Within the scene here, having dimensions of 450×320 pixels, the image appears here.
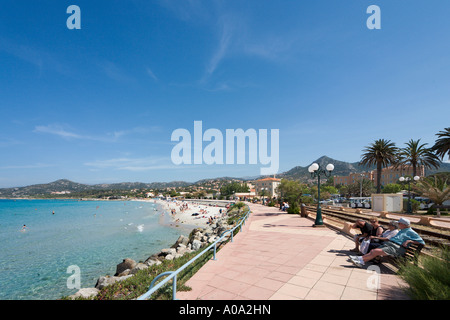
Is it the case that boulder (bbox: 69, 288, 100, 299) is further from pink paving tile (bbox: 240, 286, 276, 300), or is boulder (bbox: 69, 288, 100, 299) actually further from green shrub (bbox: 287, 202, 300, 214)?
green shrub (bbox: 287, 202, 300, 214)

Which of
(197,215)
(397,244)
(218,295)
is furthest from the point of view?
(197,215)

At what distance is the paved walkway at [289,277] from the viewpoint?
3.89 meters

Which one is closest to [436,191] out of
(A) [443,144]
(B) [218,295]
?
(A) [443,144]

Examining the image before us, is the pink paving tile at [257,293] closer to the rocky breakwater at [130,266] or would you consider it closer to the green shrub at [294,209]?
the rocky breakwater at [130,266]

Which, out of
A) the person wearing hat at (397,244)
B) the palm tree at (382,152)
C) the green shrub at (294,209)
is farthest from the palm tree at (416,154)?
the person wearing hat at (397,244)

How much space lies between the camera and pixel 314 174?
14.3 m

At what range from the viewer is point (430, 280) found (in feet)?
10.8

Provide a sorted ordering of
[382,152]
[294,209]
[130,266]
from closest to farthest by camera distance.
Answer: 1. [130,266]
2. [294,209]
3. [382,152]

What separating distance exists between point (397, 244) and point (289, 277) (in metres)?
2.71

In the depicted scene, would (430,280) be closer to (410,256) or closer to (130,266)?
(410,256)

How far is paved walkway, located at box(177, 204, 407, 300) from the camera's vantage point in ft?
12.8

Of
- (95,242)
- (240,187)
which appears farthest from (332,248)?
(240,187)

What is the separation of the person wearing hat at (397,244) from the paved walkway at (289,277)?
0.21 meters
